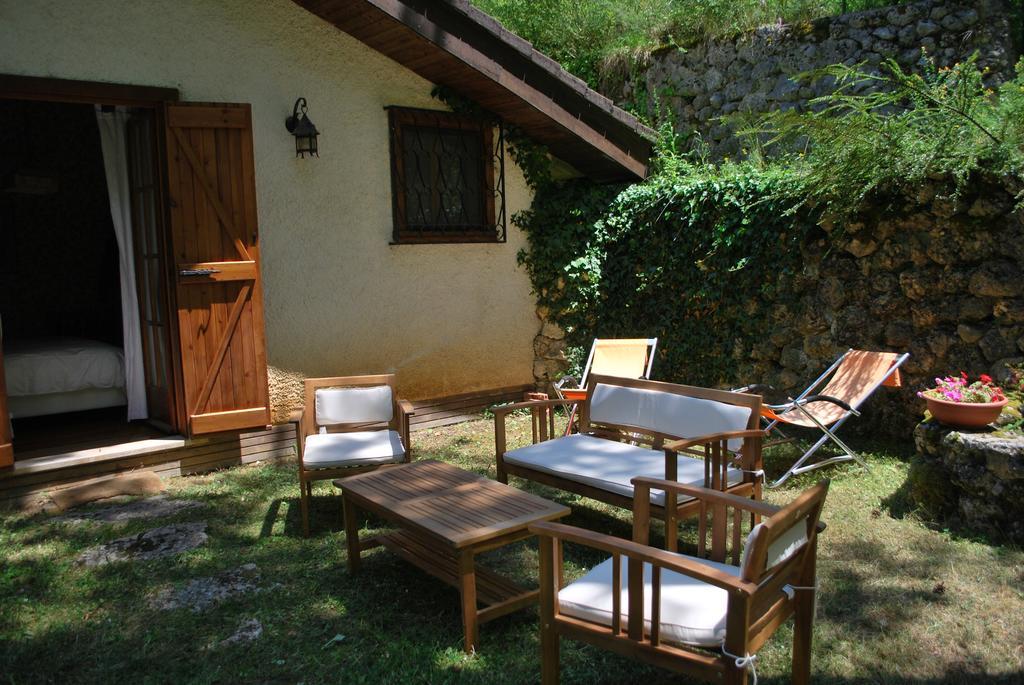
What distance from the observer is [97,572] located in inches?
147

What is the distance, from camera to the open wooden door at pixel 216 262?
201 inches

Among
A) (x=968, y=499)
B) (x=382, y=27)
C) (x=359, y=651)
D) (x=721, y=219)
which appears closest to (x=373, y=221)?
(x=382, y=27)

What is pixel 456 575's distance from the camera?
3.21 metres

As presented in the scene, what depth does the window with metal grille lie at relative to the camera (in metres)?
6.27

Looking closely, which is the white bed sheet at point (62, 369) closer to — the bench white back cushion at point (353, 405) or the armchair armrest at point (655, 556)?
the bench white back cushion at point (353, 405)

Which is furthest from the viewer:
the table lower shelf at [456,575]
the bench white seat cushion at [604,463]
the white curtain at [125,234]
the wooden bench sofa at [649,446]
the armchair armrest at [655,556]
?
the white curtain at [125,234]

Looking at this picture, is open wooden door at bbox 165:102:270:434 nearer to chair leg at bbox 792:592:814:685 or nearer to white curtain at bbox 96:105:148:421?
white curtain at bbox 96:105:148:421

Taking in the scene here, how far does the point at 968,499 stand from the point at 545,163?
441 centimetres

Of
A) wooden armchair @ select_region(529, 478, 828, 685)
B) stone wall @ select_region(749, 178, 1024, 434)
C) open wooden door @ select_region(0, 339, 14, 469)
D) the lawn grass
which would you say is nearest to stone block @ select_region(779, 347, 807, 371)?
stone wall @ select_region(749, 178, 1024, 434)

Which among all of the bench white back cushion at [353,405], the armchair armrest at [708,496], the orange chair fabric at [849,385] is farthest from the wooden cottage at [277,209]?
the armchair armrest at [708,496]

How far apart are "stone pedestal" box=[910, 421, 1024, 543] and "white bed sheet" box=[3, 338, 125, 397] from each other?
17.8 ft

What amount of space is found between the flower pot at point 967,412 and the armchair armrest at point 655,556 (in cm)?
230

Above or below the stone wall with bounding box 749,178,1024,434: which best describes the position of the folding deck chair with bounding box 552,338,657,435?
below

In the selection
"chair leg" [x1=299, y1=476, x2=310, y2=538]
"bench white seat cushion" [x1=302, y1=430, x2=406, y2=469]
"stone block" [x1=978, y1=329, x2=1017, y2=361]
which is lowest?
"chair leg" [x1=299, y1=476, x2=310, y2=538]
